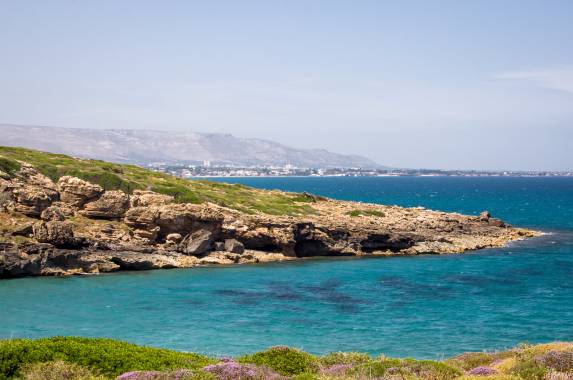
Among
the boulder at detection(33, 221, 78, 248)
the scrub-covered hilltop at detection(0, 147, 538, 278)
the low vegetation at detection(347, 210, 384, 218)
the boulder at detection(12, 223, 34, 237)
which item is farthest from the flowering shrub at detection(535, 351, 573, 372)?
the low vegetation at detection(347, 210, 384, 218)

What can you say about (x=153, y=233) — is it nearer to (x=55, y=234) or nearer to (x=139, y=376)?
(x=55, y=234)

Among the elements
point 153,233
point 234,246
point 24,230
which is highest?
point 24,230

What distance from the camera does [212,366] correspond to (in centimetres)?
1788

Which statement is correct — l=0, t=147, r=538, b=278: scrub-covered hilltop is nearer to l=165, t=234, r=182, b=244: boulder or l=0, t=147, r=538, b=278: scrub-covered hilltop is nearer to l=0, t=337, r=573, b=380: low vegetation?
l=165, t=234, r=182, b=244: boulder

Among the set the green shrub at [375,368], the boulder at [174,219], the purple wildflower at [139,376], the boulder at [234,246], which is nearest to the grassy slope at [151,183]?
the boulder at [174,219]

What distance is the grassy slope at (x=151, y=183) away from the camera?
68.1 meters

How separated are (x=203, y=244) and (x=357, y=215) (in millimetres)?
26894

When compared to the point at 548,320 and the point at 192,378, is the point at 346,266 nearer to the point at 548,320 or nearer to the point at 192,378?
the point at 548,320

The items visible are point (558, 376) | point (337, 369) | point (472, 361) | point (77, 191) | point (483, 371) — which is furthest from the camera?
point (77, 191)

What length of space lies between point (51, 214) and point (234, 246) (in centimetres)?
1870

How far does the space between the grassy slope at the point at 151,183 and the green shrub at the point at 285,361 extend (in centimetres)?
4867

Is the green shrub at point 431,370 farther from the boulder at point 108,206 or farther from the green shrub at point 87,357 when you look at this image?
the boulder at point 108,206

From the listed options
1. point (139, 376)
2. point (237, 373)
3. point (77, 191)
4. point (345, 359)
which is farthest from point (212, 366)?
point (77, 191)

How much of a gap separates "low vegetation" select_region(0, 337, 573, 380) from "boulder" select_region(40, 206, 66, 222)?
3916 centimetres
